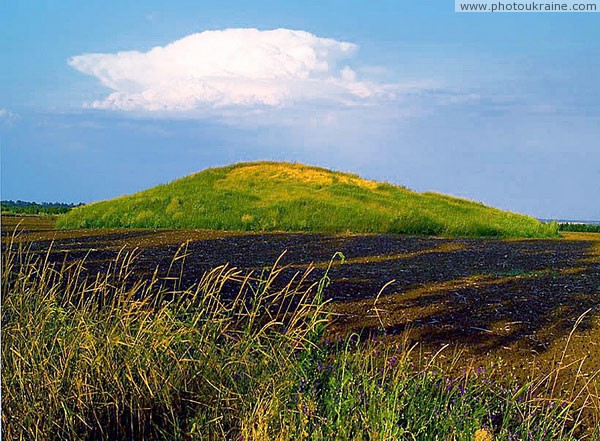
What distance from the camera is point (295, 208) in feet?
31.6

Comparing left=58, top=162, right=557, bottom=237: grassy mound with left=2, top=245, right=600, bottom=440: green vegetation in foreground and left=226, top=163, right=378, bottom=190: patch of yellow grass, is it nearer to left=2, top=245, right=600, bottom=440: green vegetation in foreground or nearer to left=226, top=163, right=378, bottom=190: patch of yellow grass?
left=226, top=163, right=378, bottom=190: patch of yellow grass

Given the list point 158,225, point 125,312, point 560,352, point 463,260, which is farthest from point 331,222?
point 125,312

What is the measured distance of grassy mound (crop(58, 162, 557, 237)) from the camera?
943cm

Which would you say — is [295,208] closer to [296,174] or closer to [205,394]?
[296,174]

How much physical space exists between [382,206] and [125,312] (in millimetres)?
7892

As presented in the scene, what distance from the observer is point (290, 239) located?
7.60 m

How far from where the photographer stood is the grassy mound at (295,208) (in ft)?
30.9

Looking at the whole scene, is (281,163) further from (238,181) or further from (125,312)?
(125,312)

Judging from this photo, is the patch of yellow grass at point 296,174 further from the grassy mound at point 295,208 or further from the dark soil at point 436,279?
the dark soil at point 436,279

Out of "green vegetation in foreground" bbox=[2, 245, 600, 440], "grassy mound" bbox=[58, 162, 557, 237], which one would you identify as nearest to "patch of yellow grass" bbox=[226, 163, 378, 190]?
"grassy mound" bbox=[58, 162, 557, 237]

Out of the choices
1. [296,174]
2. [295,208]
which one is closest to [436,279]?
[295,208]

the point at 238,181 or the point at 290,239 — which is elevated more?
the point at 238,181

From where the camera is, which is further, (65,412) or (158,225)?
(158,225)

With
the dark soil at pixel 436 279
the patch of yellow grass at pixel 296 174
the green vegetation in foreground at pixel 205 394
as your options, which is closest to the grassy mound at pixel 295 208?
the patch of yellow grass at pixel 296 174
